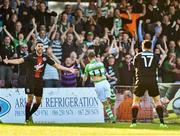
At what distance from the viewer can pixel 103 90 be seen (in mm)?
19562

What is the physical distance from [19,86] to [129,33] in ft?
17.3

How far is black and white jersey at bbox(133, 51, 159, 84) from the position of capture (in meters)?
18.0

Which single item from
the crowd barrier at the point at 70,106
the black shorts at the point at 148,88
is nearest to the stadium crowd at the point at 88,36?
the crowd barrier at the point at 70,106

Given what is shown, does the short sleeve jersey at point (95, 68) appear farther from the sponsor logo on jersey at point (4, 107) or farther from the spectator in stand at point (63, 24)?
the spectator in stand at point (63, 24)

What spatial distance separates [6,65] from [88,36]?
3.26m

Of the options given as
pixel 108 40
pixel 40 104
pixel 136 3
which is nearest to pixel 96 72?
pixel 40 104

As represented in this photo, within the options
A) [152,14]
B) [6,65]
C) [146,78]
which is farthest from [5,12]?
[146,78]

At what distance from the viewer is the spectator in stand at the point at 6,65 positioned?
20734mm

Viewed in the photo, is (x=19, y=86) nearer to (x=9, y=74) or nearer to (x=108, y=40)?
(x=9, y=74)

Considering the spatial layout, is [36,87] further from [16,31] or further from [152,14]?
→ [152,14]

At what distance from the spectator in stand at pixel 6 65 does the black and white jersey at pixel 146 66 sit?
15.9 ft

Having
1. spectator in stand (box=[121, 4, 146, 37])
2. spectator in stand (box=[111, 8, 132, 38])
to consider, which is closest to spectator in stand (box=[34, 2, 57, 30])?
spectator in stand (box=[111, 8, 132, 38])

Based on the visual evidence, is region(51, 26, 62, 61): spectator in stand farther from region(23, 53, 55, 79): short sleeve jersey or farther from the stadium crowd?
region(23, 53, 55, 79): short sleeve jersey

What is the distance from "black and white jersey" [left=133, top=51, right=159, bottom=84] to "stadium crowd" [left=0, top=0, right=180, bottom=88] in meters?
3.51
